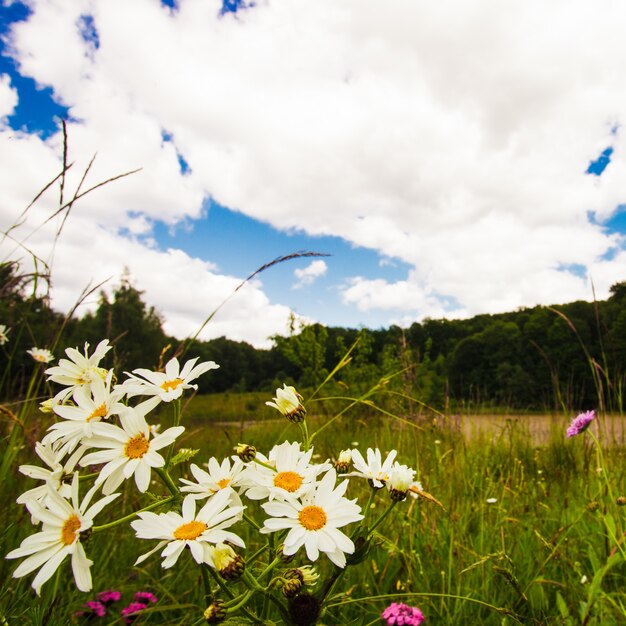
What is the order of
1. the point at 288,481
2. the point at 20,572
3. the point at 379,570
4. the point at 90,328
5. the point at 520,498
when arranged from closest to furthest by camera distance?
the point at 20,572 → the point at 288,481 → the point at 379,570 → the point at 520,498 → the point at 90,328

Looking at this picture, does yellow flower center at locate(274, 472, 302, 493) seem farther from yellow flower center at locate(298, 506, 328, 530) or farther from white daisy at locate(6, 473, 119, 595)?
white daisy at locate(6, 473, 119, 595)

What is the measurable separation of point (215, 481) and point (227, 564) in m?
0.23

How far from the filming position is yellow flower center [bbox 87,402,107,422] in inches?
27.3

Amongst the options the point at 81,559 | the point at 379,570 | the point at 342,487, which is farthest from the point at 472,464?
the point at 81,559

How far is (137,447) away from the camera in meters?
0.68

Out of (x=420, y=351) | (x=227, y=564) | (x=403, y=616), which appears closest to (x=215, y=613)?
(x=227, y=564)

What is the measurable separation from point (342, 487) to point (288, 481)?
9cm

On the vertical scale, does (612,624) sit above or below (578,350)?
below

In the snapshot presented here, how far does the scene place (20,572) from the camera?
59 centimetres

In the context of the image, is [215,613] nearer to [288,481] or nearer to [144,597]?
[288,481]

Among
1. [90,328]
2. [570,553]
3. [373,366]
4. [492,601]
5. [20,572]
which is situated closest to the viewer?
[20,572]

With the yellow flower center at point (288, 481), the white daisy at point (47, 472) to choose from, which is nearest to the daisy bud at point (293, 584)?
the yellow flower center at point (288, 481)

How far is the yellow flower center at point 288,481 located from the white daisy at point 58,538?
244 millimetres

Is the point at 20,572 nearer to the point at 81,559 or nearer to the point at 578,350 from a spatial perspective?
the point at 81,559
